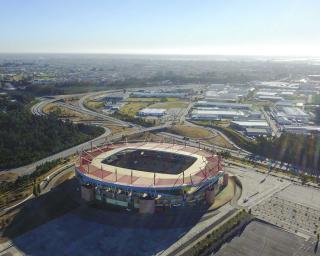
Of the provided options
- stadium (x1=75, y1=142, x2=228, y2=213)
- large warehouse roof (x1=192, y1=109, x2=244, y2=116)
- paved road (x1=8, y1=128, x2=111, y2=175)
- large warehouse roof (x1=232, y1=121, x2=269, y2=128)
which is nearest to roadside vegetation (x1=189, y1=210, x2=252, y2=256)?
stadium (x1=75, y1=142, x2=228, y2=213)

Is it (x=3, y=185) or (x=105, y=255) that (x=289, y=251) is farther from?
(x=3, y=185)

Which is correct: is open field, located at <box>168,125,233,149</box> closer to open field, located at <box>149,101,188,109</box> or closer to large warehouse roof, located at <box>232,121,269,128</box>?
large warehouse roof, located at <box>232,121,269,128</box>

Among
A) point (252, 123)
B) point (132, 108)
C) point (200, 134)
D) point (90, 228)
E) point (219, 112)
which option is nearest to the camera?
point (90, 228)

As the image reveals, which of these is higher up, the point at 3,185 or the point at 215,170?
the point at 215,170

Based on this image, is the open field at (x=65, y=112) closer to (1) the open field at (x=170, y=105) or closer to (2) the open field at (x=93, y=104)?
(2) the open field at (x=93, y=104)

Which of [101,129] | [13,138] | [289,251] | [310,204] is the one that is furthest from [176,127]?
[289,251]

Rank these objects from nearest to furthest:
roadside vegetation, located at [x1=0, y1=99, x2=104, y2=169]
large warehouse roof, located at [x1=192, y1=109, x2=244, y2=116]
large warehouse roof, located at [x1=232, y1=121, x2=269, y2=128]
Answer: roadside vegetation, located at [x1=0, y1=99, x2=104, y2=169] → large warehouse roof, located at [x1=232, y1=121, x2=269, y2=128] → large warehouse roof, located at [x1=192, y1=109, x2=244, y2=116]

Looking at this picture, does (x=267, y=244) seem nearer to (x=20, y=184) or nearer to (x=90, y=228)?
(x=90, y=228)

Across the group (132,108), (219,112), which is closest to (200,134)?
(219,112)
